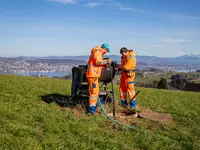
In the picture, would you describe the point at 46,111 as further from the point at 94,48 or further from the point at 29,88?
the point at 29,88

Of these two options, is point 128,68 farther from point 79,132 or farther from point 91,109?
point 79,132

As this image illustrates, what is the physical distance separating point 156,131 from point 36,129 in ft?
12.3

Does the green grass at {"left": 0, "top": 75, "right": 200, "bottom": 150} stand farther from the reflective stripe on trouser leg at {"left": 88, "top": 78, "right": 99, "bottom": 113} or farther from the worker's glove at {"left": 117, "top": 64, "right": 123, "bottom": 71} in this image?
the worker's glove at {"left": 117, "top": 64, "right": 123, "bottom": 71}

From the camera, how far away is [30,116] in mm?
7609

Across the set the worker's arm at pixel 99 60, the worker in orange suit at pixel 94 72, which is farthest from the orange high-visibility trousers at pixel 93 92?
the worker's arm at pixel 99 60

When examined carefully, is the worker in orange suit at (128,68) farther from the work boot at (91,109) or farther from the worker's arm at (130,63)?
→ the work boot at (91,109)

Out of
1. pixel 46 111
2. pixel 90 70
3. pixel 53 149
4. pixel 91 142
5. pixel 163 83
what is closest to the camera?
Result: pixel 53 149

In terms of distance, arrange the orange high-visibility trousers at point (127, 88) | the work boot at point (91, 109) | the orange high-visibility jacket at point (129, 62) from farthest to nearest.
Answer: the orange high-visibility trousers at point (127, 88) < the orange high-visibility jacket at point (129, 62) < the work boot at point (91, 109)

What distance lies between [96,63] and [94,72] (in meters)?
0.36

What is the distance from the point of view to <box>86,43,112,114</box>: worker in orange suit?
29.5 ft

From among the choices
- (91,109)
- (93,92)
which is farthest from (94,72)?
(91,109)

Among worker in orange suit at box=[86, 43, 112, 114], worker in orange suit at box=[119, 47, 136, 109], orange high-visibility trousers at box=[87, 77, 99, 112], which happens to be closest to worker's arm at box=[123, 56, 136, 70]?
worker in orange suit at box=[119, 47, 136, 109]

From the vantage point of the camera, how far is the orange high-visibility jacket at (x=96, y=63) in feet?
29.5

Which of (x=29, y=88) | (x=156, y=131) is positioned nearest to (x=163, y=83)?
(x=29, y=88)
